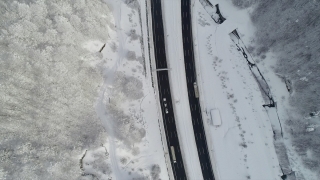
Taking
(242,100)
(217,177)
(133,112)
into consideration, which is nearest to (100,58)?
(133,112)

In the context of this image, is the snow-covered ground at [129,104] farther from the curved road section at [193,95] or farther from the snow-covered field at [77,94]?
the curved road section at [193,95]

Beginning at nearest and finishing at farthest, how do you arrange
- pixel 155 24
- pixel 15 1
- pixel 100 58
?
pixel 15 1, pixel 100 58, pixel 155 24

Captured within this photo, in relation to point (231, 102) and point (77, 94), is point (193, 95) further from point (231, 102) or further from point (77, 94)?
point (77, 94)

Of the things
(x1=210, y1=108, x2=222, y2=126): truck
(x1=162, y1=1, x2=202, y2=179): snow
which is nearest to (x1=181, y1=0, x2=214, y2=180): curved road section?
(x1=162, y1=1, x2=202, y2=179): snow

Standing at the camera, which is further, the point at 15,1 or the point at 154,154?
the point at 154,154

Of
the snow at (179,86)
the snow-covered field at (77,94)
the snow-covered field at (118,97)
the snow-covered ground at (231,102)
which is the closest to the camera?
the snow-covered field at (77,94)

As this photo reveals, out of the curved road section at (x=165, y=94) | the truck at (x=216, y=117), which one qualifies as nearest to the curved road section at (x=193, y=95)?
the truck at (x=216, y=117)

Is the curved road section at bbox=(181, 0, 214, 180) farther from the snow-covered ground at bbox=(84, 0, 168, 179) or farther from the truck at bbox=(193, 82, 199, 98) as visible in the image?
the snow-covered ground at bbox=(84, 0, 168, 179)

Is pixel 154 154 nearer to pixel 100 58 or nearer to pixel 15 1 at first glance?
pixel 100 58
